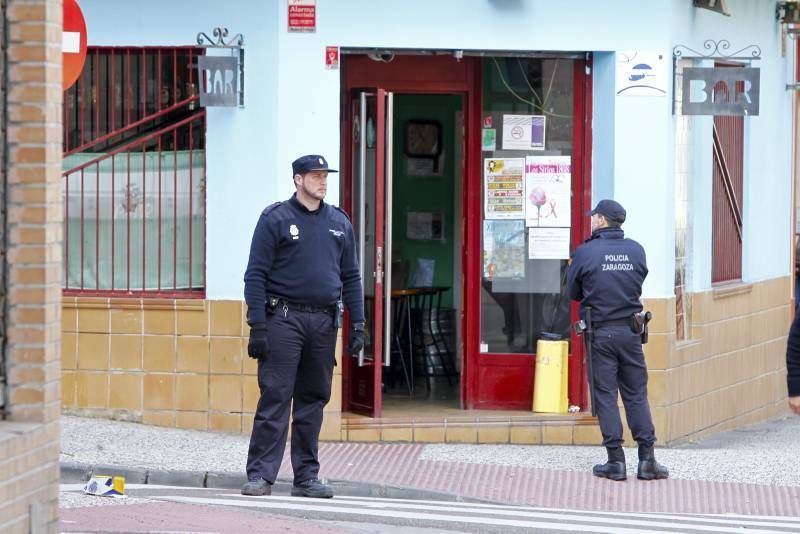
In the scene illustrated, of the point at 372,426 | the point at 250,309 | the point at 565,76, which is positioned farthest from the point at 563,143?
the point at 250,309

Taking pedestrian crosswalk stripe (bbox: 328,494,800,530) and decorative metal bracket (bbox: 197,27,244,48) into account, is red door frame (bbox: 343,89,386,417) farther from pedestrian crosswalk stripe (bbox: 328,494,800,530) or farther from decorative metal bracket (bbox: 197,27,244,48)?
pedestrian crosswalk stripe (bbox: 328,494,800,530)

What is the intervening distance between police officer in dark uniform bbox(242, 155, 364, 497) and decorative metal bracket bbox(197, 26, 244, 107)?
8.95 ft

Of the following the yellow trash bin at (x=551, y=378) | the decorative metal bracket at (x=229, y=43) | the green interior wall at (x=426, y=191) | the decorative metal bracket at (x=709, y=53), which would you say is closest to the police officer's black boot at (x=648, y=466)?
the yellow trash bin at (x=551, y=378)

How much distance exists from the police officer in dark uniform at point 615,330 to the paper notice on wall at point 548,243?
5.90ft

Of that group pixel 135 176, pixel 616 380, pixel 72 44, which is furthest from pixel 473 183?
pixel 72 44

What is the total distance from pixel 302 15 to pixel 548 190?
2445 mm

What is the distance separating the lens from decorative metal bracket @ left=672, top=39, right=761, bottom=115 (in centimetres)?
1224

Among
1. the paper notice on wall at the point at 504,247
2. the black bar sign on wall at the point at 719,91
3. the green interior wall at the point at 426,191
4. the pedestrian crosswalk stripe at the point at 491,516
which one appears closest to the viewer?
the pedestrian crosswalk stripe at the point at 491,516

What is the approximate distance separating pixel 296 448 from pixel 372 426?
8.78 ft

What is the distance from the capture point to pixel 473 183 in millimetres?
12625

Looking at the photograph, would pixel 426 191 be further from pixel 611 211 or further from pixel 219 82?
pixel 611 211

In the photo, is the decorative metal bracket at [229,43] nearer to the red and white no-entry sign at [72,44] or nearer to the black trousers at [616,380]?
the red and white no-entry sign at [72,44]

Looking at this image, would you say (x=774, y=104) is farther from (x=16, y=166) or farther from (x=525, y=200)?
(x=16, y=166)

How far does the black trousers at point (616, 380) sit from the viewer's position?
418 inches
